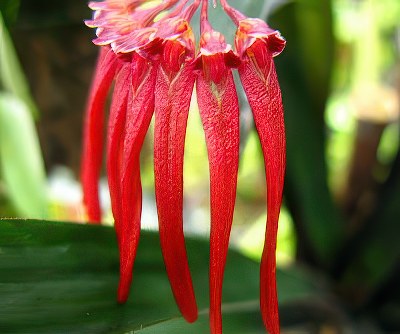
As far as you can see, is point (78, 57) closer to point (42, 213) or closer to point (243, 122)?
point (42, 213)

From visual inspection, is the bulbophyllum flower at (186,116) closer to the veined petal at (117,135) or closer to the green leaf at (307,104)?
the veined petal at (117,135)

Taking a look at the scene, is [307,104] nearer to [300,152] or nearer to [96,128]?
[300,152]

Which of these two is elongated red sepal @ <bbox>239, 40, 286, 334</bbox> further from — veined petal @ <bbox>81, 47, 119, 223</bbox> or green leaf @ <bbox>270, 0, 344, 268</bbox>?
green leaf @ <bbox>270, 0, 344, 268</bbox>

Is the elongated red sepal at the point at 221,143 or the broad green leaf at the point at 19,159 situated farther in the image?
the broad green leaf at the point at 19,159

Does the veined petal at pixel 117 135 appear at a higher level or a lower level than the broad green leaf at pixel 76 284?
higher

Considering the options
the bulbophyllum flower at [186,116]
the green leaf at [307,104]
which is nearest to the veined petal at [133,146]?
the bulbophyllum flower at [186,116]

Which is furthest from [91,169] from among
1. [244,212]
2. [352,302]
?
[244,212]

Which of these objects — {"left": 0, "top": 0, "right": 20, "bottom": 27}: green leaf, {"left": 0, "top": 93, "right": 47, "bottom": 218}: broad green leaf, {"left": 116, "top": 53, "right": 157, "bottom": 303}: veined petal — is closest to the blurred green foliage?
{"left": 0, "top": 93, "right": 47, "bottom": 218}: broad green leaf
